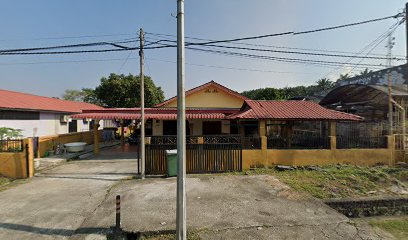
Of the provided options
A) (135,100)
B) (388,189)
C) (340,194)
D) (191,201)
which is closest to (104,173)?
(191,201)

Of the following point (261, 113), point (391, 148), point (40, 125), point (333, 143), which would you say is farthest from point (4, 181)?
point (391, 148)

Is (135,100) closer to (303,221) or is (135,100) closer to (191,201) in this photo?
(191,201)

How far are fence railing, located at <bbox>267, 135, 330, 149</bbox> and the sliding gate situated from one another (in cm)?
196

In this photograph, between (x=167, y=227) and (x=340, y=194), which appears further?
(x=340, y=194)

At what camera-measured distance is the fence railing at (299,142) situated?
11.1 metres

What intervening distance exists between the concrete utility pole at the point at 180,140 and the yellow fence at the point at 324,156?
6.88 meters

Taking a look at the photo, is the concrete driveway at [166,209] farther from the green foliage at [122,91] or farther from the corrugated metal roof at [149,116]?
the green foliage at [122,91]

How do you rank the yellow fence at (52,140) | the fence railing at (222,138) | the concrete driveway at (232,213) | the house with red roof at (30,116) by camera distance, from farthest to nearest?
the yellow fence at (52,140) < the house with red roof at (30,116) < the fence railing at (222,138) < the concrete driveway at (232,213)

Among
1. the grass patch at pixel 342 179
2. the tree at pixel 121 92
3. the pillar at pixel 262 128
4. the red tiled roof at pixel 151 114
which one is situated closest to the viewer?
the grass patch at pixel 342 179

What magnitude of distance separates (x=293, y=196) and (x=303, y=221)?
1.75m

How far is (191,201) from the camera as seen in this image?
6.94 metres

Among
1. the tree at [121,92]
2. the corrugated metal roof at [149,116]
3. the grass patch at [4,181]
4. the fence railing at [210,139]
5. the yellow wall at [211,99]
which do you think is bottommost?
the grass patch at [4,181]

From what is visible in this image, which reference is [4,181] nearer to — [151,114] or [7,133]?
[7,133]

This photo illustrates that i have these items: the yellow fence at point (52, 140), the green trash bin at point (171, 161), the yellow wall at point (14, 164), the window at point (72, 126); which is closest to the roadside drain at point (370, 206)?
the green trash bin at point (171, 161)
